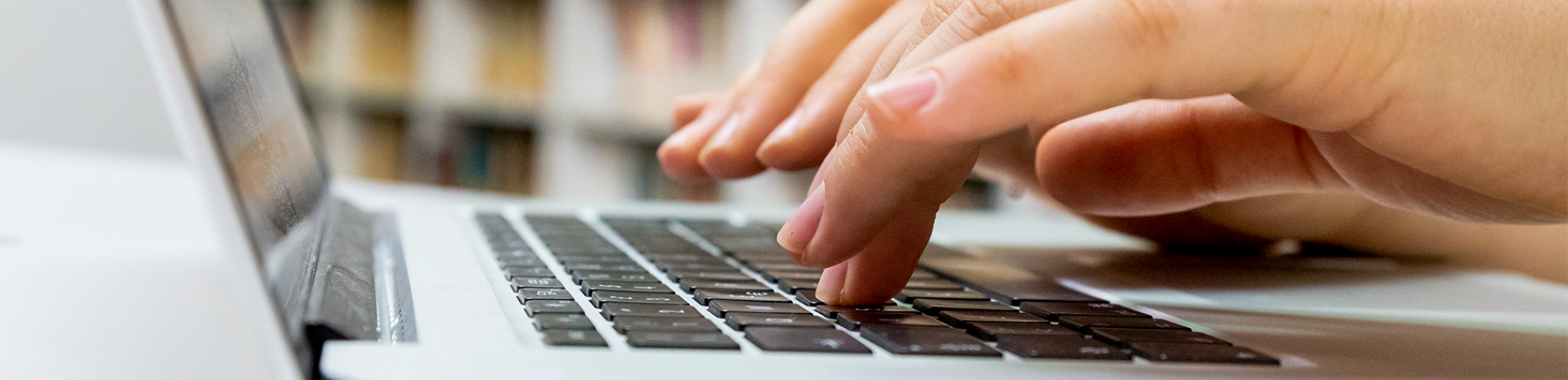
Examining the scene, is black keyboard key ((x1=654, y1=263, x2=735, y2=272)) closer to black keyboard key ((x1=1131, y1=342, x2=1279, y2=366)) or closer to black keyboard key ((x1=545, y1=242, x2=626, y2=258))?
black keyboard key ((x1=545, y1=242, x2=626, y2=258))

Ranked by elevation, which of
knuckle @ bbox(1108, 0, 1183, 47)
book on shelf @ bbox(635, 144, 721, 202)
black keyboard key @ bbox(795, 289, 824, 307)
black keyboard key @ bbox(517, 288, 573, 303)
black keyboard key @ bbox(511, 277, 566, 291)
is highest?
book on shelf @ bbox(635, 144, 721, 202)

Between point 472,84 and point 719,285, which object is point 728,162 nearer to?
point 719,285

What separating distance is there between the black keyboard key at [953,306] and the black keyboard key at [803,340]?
0.08 metres

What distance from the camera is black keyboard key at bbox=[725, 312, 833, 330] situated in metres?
0.34

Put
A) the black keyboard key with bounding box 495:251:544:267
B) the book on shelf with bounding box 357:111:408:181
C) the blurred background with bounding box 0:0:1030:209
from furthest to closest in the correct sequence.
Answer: the book on shelf with bounding box 357:111:408:181 → the blurred background with bounding box 0:0:1030:209 → the black keyboard key with bounding box 495:251:544:267

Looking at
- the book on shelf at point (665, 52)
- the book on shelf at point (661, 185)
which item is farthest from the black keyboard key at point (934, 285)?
the book on shelf at point (661, 185)

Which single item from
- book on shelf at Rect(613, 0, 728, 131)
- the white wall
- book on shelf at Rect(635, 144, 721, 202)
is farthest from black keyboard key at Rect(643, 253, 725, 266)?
book on shelf at Rect(635, 144, 721, 202)

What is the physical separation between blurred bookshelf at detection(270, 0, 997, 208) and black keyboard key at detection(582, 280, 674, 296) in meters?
1.50

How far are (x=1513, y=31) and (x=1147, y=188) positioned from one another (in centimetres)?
20

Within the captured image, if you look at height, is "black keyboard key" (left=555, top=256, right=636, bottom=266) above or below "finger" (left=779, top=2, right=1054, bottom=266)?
below

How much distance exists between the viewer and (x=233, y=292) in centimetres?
51

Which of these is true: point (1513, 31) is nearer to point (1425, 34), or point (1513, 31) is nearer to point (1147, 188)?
point (1425, 34)

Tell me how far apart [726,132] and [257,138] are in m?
0.28

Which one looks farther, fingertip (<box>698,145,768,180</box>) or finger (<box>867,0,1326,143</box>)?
fingertip (<box>698,145,768,180</box>)
